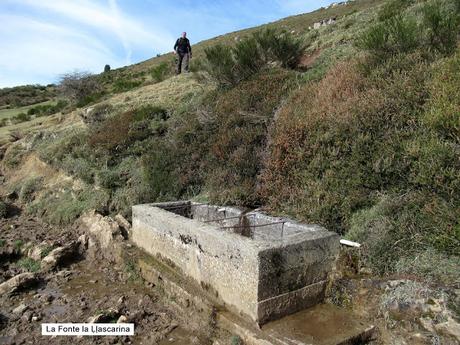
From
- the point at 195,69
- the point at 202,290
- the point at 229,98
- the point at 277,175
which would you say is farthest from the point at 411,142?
the point at 195,69

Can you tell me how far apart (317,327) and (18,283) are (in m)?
4.84

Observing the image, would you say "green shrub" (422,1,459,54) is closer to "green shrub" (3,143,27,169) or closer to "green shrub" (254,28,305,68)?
"green shrub" (254,28,305,68)

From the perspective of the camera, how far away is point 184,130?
412 inches

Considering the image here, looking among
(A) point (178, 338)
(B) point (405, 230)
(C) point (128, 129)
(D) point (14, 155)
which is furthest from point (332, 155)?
(D) point (14, 155)

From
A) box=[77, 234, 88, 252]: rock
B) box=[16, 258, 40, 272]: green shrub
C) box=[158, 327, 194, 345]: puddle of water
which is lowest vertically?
box=[16, 258, 40, 272]: green shrub

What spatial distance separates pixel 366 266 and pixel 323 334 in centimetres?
106

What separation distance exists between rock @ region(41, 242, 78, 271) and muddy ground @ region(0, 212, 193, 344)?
0.31 feet

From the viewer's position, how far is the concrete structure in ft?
14.1

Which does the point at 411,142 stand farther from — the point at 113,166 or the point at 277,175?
the point at 113,166

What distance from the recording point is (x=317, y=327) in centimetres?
422

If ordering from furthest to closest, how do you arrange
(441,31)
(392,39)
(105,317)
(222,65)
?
1. (222,65)
2. (392,39)
3. (441,31)
4. (105,317)

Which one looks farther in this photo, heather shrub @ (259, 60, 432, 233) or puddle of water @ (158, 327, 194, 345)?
heather shrub @ (259, 60, 432, 233)

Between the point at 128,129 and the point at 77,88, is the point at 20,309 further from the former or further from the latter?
the point at 77,88

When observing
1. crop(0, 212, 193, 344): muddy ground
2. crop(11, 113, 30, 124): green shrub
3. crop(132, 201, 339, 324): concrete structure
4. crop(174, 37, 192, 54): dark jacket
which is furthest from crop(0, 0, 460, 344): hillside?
crop(11, 113, 30, 124): green shrub
